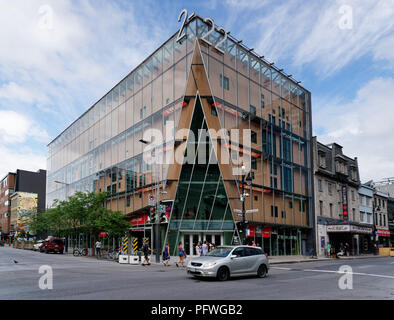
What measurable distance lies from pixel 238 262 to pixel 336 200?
39.0 meters

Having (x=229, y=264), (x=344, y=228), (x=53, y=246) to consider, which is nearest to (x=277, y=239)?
(x=344, y=228)

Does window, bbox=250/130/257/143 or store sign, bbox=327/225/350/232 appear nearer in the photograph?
window, bbox=250/130/257/143

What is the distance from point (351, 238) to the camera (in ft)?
169

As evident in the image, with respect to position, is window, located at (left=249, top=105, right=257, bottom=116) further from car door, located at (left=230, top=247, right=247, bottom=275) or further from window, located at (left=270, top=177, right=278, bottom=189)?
car door, located at (left=230, top=247, right=247, bottom=275)

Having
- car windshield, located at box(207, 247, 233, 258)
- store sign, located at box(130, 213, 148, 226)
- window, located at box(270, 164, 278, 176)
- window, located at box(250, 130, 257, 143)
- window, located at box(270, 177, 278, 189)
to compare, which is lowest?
car windshield, located at box(207, 247, 233, 258)

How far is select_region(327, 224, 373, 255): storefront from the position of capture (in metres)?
46.5

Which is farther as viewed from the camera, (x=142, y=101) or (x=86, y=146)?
(x=86, y=146)

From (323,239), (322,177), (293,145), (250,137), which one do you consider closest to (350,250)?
(323,239)

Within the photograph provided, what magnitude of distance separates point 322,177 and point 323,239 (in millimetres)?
8118

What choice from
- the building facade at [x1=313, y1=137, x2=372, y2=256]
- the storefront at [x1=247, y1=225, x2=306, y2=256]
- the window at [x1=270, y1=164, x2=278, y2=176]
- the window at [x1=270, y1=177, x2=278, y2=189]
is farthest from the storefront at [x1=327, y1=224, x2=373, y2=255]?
the window at [x1=270, y1=164, x2=278, y2=176]

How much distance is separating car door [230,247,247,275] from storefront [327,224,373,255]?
3339 centimetres

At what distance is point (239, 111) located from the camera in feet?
122
